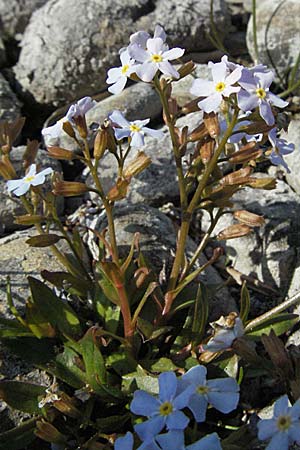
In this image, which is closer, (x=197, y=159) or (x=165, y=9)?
(x=197, y=159)

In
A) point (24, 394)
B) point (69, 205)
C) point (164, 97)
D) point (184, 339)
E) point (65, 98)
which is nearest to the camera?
point (164, 97)

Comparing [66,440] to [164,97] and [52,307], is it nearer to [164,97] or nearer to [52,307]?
[52,307]

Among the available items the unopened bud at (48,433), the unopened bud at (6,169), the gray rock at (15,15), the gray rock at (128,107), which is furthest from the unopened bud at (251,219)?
the gray rock at (15,15)

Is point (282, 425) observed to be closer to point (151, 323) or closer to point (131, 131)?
point (151, 323)

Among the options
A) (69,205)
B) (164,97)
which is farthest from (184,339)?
(69,205)

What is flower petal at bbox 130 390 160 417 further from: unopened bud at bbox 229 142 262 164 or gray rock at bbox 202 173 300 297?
gray rock at bbox 202 173 300 297

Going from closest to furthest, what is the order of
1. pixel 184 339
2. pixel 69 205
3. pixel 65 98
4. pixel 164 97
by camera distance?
pixel 164 97, pixel 184 339, pixel 69 205, pixel 65 98

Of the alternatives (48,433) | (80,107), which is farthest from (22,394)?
(80,107)

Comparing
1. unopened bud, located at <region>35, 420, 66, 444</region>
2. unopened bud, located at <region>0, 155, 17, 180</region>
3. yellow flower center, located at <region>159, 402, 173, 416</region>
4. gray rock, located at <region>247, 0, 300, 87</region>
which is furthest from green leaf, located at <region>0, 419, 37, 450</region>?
gray rock, located at <region>247, 0, 300, 87</region>
